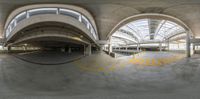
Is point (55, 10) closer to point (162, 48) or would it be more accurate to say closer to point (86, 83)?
point (86, 83)

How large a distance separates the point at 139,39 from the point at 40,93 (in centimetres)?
3376

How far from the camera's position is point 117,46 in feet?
150

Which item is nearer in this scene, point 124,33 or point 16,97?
point 16,97

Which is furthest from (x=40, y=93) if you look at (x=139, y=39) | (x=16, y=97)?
(x=139, y=39)

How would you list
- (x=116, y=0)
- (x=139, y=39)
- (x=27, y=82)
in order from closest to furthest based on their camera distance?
1. (x=27, y=82)
2. (x=116, y=0)
3. (x=139, y=39)

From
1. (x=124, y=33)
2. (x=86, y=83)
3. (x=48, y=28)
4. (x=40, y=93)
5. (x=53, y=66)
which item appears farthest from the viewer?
(x=124, y=33)

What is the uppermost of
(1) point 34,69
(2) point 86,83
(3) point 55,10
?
(3) point 55,10

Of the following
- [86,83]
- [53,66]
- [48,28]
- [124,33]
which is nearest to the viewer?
[86,83]

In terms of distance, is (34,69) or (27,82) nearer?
(27,82)

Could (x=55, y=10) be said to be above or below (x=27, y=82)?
above

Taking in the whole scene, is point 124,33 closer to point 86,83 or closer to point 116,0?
point 116,0

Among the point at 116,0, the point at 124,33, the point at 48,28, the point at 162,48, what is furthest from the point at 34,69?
the point at 162,48

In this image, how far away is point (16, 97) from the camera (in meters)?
2.41

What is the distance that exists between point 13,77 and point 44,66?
1041 mm
